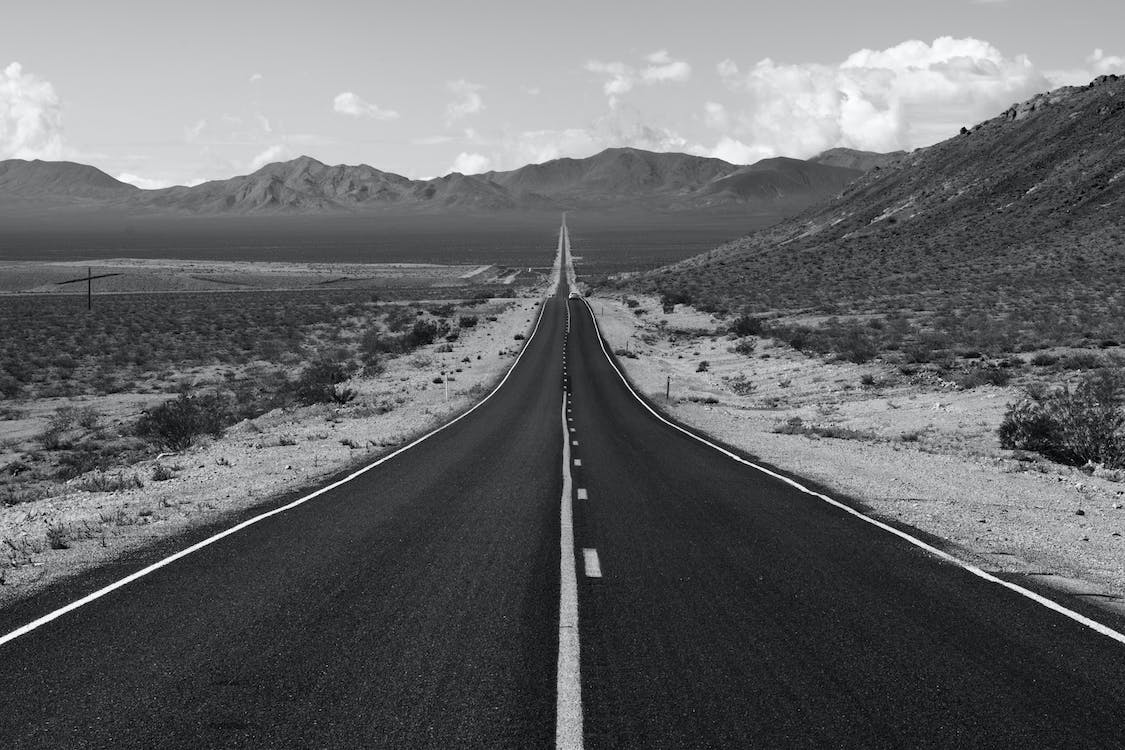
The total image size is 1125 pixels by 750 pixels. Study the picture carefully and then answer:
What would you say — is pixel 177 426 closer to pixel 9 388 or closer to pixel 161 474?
pixel 161 474

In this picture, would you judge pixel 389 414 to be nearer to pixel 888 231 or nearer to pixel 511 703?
pixel 511 703

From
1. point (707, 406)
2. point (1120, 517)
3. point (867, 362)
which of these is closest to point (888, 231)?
point (867, 362)

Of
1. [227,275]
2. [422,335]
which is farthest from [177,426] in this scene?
[227,275]

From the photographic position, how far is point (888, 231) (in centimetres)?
10344

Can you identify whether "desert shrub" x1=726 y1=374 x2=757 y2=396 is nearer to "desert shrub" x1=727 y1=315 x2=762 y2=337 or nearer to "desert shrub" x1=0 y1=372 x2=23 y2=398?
"desert shrub" x1=727 y1=315 x2=762 y2=337

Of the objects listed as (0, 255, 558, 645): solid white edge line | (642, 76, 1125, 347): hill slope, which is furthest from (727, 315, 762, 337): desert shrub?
(0, 255, 558, 645): solid white edge line

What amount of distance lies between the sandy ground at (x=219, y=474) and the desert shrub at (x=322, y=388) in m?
0.71

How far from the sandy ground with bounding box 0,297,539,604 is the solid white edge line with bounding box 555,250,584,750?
18.0ft

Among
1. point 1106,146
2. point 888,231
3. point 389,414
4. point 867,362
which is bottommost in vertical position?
point 389,414

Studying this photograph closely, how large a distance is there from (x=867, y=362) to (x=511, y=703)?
35.7 metres

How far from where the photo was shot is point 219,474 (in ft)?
55.5

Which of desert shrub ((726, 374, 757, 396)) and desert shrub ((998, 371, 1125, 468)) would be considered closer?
desert shrub ((998, 371, 1125, 468))

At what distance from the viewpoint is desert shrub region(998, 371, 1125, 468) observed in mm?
18969

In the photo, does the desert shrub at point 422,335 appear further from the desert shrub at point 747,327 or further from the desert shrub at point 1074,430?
the desert shrub at point 1074,430
